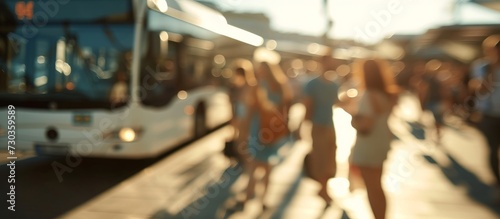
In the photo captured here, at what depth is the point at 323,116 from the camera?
5719 mm

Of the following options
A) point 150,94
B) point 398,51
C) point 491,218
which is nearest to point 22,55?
point 150,94

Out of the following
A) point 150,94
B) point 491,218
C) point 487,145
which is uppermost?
point 150,94

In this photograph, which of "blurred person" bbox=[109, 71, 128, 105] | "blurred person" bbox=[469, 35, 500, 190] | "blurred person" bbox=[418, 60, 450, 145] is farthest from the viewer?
"blurred person" bbox=[418, 60, 450, 145]

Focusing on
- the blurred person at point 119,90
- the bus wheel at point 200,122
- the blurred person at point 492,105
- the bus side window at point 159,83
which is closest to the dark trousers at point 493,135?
the blurred person at point 492,105

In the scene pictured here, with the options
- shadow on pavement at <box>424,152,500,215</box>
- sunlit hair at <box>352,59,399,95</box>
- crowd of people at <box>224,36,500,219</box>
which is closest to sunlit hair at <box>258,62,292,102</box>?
crowd of people at <box>224,36,500,219</box>

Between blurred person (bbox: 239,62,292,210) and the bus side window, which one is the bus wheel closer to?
the bus side window

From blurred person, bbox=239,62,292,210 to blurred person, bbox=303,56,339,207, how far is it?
1.02ft

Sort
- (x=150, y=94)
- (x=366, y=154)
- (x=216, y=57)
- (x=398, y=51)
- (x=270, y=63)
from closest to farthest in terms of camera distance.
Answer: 1. (x=366, y=154)
2. (x=270, y=63)
3. (x=150, y=94)
4. (x=216, y=57)
5. (x=398, y=51)

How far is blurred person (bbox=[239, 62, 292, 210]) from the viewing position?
552cm

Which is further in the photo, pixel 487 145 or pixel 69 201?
pixel 487 145

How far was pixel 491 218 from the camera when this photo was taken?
5.80m

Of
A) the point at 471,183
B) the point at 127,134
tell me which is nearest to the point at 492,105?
the point at 471,183

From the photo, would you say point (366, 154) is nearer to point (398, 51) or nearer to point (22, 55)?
point (22, 55)

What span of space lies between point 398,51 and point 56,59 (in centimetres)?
3453
